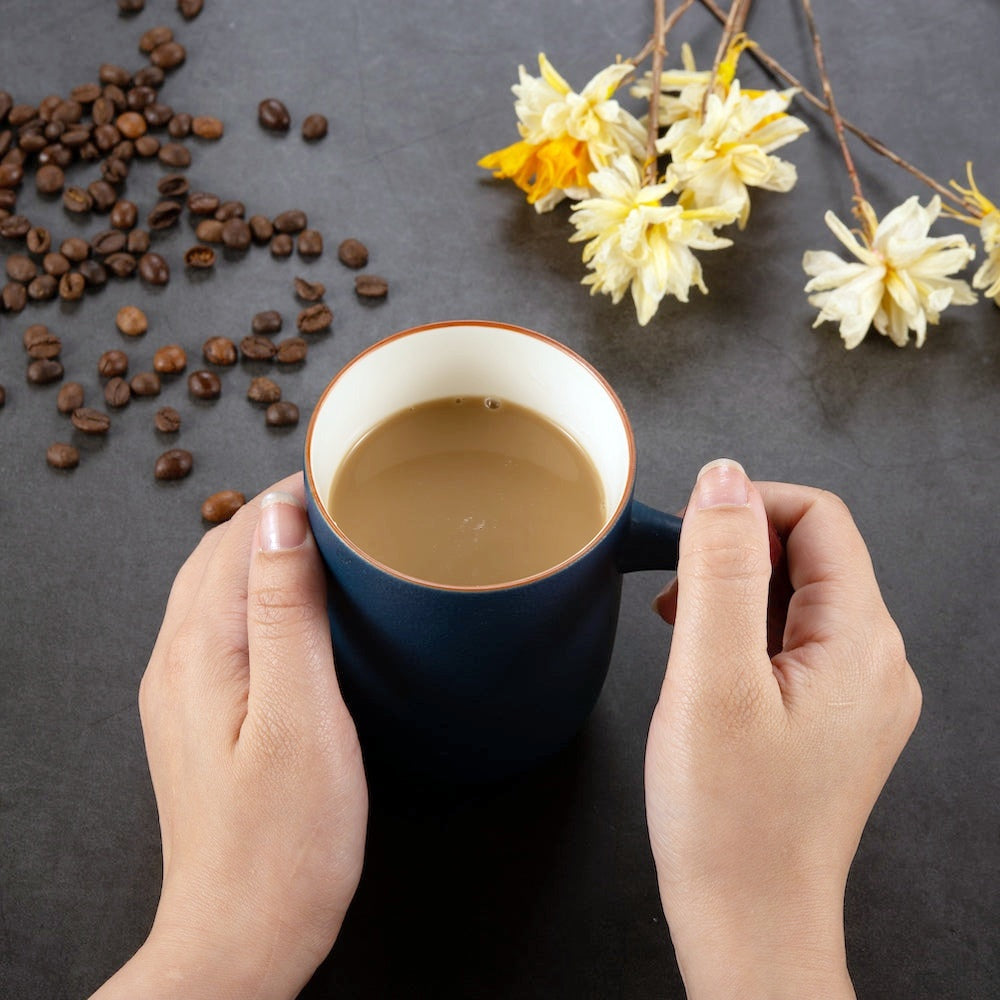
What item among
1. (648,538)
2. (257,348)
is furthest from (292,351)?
(648,538)

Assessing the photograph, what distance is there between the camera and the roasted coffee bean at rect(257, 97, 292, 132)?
5.09 ft

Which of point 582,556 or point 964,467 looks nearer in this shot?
point 582,556

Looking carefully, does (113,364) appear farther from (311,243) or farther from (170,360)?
(311,243)

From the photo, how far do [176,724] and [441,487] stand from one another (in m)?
0.29

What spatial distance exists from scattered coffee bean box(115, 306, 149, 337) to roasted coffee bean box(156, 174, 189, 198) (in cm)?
19

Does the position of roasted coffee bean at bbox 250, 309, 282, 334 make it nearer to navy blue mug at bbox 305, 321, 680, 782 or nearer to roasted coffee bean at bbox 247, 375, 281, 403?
roasted coffee bean at bbox 247, 375, 281, 403

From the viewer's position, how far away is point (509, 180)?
1.55 metres

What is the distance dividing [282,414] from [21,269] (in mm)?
404

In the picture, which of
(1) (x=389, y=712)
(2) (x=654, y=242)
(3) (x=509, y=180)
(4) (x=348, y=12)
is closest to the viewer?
(1) (x=389, y=712)

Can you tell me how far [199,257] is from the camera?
1.46 m

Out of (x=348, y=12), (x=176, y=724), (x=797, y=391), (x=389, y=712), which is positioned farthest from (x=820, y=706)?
(x=348, y=12)

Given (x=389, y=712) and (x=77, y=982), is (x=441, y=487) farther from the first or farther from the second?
(x=77, y=982)

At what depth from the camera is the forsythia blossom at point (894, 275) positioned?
1275mm

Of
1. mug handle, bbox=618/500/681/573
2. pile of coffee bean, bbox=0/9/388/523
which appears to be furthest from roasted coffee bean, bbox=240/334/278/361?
mug handle, bbox=618/500/681/573
